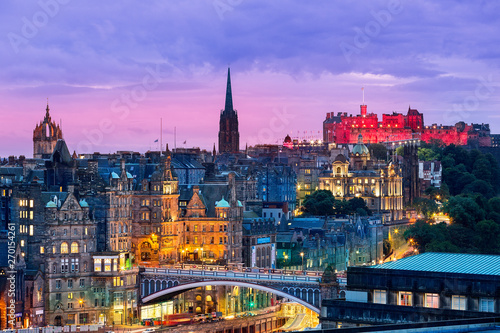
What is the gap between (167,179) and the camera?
152625 mm

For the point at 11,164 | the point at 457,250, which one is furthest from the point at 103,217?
the point at 457,250

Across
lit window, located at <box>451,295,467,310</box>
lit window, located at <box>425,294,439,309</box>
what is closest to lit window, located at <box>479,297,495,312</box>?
lit window, located at <box>451,295,467,310</box>

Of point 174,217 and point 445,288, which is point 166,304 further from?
point 445,288

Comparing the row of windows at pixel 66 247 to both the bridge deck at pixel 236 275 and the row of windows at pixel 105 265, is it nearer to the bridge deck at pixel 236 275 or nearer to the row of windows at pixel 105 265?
the row of windows at pixel 105 265

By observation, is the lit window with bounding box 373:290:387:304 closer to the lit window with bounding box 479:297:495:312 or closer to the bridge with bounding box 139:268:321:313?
the lit window with bounding box 479:297:495:312

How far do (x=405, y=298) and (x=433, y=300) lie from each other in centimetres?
231

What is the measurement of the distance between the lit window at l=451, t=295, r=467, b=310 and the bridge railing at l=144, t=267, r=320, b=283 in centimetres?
2864

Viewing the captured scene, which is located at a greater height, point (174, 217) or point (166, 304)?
point (174, 217)

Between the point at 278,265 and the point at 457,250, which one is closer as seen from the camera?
the point at 278,265

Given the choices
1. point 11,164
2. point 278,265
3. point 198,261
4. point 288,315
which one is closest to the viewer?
point 288,315

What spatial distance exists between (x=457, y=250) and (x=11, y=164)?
235 ft

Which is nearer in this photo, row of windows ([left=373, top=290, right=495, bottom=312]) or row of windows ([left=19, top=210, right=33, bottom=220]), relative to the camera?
row of windows ([left=373, top=290, right=495, bottom=312])

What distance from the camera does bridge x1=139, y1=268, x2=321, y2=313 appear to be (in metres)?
121

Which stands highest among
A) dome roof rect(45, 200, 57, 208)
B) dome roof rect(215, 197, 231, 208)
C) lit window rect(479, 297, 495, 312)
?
dome roof rect(45, 200, 57, 208)
